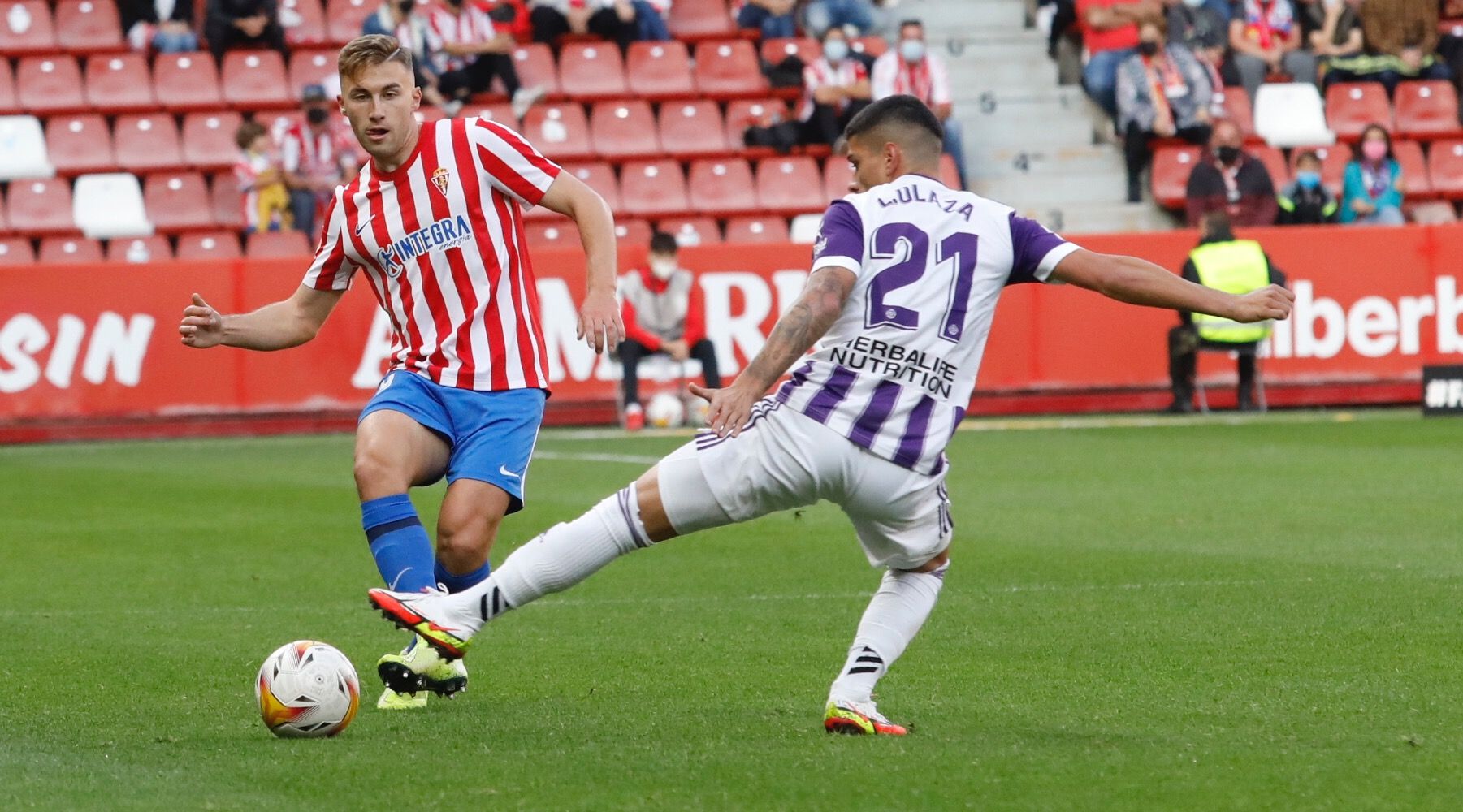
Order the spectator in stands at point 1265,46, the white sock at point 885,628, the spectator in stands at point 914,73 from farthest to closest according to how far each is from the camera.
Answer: the spectator in stands at point 1265,46
the spectator in stands at point 914,73
the white sock at point 885,628

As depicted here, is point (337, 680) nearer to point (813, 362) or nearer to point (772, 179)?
point (813, 362)

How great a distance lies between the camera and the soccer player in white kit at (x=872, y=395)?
540 centimetres

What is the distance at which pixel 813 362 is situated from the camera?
553 cm

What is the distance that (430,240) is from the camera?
6.39 meters

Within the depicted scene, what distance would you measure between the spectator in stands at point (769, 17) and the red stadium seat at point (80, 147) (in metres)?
6.79

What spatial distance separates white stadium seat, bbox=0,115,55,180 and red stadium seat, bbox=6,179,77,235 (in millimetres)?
335

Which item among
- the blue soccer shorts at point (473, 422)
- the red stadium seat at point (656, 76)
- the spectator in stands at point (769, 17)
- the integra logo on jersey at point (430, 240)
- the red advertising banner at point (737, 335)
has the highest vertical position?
the spectator in stands at point (769, 17)

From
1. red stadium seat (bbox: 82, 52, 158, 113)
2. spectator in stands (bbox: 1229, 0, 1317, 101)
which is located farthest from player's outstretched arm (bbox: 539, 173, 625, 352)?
spectator in stands (bbox: 1229, 0, 1317, 101)

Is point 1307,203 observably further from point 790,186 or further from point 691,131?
point 691,131

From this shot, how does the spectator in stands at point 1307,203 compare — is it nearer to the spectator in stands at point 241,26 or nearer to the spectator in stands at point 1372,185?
the spectator in stands at point 1372,185

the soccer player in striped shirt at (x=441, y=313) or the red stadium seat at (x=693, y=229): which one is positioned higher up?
the soccer player in striped shirt at (x=441, y=313)

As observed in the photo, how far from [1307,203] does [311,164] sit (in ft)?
31.2

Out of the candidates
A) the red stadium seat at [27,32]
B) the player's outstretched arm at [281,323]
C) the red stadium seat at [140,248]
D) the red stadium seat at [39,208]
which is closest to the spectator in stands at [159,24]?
the red stadium seat at [27,32]

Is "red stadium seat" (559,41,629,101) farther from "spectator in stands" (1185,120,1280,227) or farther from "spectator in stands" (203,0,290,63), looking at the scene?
"spectator in stands" (1185,120,1280,227)
